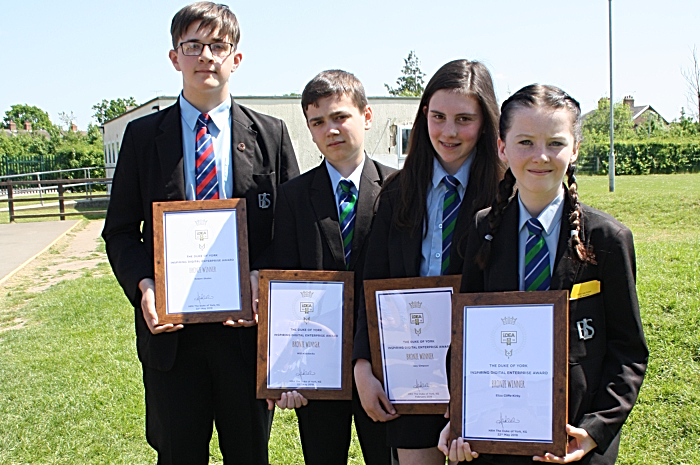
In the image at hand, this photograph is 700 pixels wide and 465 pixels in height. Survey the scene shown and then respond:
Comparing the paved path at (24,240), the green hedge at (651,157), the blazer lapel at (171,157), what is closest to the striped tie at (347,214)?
the blazer lapel at (171,157)

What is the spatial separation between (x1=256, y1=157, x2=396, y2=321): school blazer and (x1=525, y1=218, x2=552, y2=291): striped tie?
0.80 meters

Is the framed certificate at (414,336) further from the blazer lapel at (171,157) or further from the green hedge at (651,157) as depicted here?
the green hedge at (651,157)

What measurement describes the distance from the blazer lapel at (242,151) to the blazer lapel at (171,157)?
9.5 inches

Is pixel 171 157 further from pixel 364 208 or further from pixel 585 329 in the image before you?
pixel 585 329

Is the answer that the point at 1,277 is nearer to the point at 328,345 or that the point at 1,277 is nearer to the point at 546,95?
the point at 328,345

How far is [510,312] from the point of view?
1.99 m

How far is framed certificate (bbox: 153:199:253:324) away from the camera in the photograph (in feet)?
8.72

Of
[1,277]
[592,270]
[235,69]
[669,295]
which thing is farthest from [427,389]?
[1,277]

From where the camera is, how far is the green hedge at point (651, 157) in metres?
40.3

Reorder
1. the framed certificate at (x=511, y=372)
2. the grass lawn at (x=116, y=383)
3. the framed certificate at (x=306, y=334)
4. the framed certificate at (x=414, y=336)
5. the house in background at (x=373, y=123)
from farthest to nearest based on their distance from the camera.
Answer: the house in background at (x=373, y=123) → the grass lawn at (x=116, y=383) → the framed certificate at (x=306, y=334) → the framed certificate at (x=414, y=336) → the framed certificate at (x=511, y=372)

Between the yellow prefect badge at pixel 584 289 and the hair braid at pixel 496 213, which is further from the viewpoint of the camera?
the hair braid at pixel 496 213

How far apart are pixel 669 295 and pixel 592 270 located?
4342 mm
